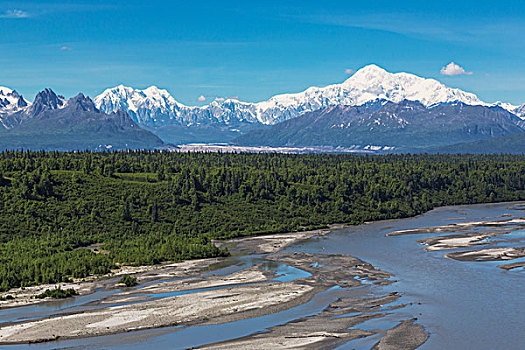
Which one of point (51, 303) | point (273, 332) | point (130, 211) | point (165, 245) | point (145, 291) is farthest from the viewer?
point (130, 211)

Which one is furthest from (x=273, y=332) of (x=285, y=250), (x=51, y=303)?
(x=285, y=250)

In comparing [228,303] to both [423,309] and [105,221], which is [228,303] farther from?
[105,221]

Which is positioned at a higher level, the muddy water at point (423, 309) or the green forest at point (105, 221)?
the green forest at point (105, 221)

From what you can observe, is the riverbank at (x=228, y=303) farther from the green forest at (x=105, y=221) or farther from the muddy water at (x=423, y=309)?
the green forest at (x=105, y=221)

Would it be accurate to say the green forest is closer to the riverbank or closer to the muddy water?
the riverbank

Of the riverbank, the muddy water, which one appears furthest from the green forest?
the muddy water

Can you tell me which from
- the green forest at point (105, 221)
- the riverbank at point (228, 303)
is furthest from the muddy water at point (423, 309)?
the green forest at point (105, 221)

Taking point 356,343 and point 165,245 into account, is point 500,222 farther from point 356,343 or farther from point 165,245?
point 356,343

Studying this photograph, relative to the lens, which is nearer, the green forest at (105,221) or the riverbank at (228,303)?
the riverbank at (228,303)
